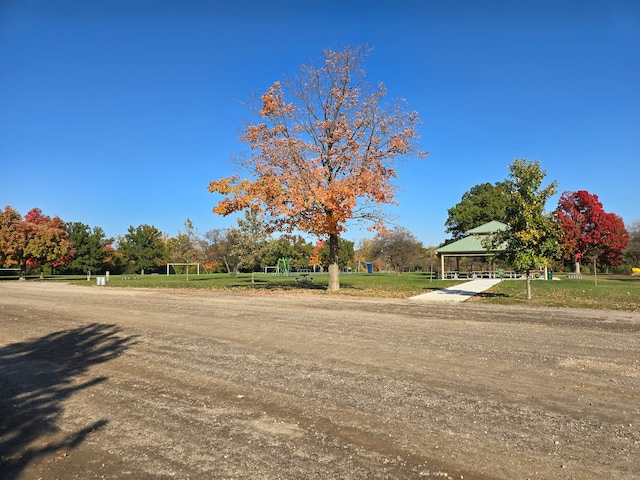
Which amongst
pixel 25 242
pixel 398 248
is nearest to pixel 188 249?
pixel 25 242

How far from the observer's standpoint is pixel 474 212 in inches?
2143

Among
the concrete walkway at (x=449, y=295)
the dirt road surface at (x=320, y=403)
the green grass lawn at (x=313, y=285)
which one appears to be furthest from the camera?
the green grass lawn at (x=313, y=285)

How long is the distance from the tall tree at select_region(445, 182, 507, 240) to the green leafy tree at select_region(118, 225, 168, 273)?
43.5m

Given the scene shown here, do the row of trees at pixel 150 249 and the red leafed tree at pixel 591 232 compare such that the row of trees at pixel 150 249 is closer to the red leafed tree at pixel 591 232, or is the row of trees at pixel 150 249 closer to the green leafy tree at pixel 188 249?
the green leafy tree at pixel 188 249

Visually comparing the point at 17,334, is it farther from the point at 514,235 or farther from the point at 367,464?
the point at 514,235

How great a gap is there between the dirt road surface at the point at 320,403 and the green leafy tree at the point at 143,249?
5713cm

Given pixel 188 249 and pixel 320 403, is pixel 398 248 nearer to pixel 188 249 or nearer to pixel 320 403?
pixel 188 249

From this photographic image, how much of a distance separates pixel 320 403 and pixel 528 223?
14.2m

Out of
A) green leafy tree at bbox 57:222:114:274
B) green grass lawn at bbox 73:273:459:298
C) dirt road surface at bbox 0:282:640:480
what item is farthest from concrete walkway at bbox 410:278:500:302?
green leafy tree at bbox 57:222:114:274

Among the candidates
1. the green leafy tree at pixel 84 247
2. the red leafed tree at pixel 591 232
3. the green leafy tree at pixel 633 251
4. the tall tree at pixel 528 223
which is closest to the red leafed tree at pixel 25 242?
the green leafy tree at pixel 84 247

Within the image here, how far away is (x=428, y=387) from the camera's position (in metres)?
5.02

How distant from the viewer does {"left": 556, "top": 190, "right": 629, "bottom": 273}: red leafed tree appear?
141 ft

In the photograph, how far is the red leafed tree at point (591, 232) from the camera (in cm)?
4303

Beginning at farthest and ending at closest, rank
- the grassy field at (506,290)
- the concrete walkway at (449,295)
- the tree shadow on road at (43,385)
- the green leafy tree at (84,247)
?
the green leafy tree at (84,247) → the concrete walkway at (449,295) → the grassy field at (506,290) → the tree shadow on road at (43,385)
